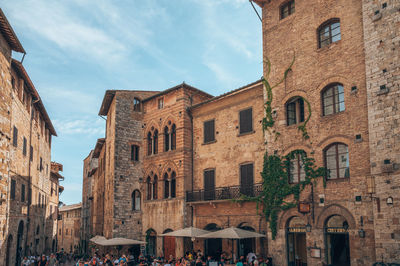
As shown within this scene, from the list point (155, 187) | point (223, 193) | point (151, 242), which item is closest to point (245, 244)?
point (223, 193)

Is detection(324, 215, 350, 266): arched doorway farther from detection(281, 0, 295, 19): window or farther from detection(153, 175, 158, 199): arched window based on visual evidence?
detection(153, 175, 158, 199): arched window

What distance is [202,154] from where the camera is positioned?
26109 mm

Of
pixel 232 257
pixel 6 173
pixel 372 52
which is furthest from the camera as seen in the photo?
pixel 232 257

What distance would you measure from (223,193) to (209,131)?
4.44 m

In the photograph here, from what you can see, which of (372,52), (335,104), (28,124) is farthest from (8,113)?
(372,52)

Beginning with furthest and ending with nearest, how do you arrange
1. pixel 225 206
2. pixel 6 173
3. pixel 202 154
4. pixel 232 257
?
pixel 202 154
pixel 225 206
pixel 232 257
pixel 6 173

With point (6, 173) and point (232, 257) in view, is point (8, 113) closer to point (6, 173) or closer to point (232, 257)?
point (6, 173)

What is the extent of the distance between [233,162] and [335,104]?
7.53m

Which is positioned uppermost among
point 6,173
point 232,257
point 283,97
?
point 283,97

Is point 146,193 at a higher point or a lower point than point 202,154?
lower

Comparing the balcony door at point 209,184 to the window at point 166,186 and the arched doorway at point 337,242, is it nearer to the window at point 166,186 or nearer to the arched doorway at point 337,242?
the window at point 166,186

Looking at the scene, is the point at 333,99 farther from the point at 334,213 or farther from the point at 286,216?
the point at 286,216

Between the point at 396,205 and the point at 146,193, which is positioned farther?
the point at 146,193

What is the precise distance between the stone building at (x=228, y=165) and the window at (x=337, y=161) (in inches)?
179
